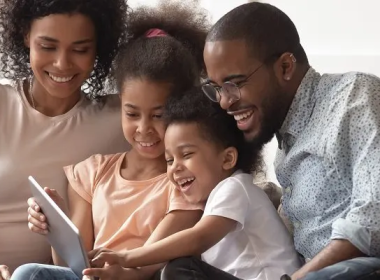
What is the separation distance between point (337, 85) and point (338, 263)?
391 mm

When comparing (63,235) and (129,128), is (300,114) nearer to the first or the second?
(129,128)

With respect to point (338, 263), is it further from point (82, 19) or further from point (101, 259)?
point (82, 19)

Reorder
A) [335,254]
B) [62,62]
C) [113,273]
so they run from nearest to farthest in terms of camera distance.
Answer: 1. [335,254]
2. [113,273]
3. [62,62]

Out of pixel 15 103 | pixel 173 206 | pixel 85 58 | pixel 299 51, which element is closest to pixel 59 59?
pixel 85 58

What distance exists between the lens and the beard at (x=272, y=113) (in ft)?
5.57

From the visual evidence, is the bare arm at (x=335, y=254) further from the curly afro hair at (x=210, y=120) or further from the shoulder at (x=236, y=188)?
the curly afro hair at (x=210, y=120)

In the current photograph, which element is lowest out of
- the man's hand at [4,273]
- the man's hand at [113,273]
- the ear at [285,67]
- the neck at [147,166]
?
the man's hand at [4,273]

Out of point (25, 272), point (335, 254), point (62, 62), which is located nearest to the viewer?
point (335, 254)

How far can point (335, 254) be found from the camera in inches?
59.9

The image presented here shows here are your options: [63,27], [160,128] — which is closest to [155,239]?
[160,128]

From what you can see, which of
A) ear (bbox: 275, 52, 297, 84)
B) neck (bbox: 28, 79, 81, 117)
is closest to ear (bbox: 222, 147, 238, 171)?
ear (bbox: 275, 52, 297, 84)

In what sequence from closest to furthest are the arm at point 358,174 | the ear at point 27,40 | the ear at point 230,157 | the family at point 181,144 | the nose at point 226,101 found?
the arm at point 358,174 → the family at point 181,144 → the nose at point 226,101 → the ear at point 230,157 → the ear at point 27,40

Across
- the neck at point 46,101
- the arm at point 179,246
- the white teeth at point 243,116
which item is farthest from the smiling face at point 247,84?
the neck at point 46,101

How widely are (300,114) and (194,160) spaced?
256mm
